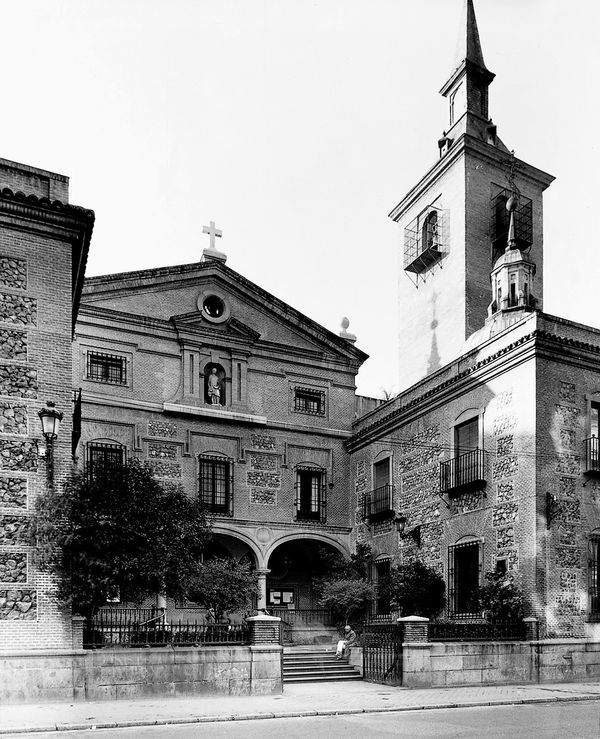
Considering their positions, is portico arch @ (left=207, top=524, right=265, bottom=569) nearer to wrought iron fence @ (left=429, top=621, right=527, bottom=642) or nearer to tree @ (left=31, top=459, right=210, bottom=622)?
wrought iron fence @ (left=429, top=621, right=527, bottom=642)

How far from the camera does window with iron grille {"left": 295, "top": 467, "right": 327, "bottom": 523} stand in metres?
30.1

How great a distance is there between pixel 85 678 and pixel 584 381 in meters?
14.6

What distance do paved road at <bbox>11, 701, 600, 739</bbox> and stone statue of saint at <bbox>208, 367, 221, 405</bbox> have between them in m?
15.9

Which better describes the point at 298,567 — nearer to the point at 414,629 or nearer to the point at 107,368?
the point at 107,368

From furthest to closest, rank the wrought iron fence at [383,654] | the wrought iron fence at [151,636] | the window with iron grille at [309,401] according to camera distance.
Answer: the window with iron grille at [309,401] → the wrought iron fence at [383,654] → the wrought iron fence at [151,636]

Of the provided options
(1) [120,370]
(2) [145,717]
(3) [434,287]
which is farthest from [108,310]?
(2) [145,717]

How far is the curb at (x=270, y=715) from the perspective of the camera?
12.8 meters

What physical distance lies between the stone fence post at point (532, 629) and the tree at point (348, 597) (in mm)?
6955

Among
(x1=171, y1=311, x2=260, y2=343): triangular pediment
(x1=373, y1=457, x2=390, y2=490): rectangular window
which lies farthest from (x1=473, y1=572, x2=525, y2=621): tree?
(x1=171, y1=311, x2=260, y2=343): triangular pediment

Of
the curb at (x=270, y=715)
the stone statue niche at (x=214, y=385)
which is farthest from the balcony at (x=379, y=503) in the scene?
the curb at (x=270, y=715)

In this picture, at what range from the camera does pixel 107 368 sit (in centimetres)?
2786

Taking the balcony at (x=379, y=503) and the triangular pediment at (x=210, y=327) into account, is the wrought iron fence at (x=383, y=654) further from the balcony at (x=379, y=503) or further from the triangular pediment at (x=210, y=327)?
the triangular pediment at (x=210, y=327)

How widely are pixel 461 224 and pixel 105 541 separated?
70.7 ft

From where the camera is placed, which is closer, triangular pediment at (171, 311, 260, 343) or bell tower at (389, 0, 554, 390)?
triangular pediment at (171, 311, 260, 343)
